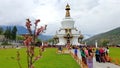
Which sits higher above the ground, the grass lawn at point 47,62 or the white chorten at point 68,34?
the white chorten at point 68,34

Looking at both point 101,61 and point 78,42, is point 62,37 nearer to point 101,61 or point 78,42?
point 78,42

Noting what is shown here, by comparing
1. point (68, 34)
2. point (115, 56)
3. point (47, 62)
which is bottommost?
point (47, 62)

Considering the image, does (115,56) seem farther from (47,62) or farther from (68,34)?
(68,34)

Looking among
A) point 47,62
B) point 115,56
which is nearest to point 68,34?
point 115,56

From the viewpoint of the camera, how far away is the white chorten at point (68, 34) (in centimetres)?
10407

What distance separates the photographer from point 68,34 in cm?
10319

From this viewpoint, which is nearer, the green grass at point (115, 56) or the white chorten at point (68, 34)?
the green grass at point (115, 56)

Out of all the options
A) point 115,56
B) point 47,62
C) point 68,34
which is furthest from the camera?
point 68,34

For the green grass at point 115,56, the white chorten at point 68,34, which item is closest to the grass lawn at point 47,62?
the green grass at point 115,56

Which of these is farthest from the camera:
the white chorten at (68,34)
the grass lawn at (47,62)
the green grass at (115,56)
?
the white chorten at (68,34)

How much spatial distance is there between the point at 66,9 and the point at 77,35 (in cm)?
1623

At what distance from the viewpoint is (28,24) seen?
637 cm

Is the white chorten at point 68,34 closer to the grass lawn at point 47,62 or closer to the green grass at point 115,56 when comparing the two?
the green grass at point 115,56

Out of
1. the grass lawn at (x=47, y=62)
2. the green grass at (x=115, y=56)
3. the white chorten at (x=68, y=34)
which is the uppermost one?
the white chorten at (x=68, y=34)
